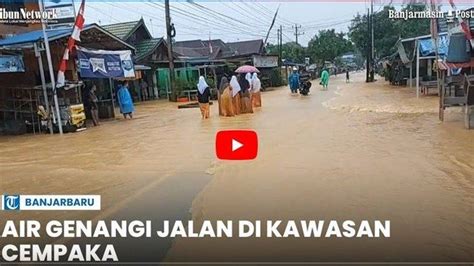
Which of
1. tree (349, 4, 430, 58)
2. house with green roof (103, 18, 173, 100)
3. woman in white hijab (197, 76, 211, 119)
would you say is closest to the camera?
woman in white hijab (197, 76, 211, 119)

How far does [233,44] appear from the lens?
49.7 m

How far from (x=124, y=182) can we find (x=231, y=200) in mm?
1934

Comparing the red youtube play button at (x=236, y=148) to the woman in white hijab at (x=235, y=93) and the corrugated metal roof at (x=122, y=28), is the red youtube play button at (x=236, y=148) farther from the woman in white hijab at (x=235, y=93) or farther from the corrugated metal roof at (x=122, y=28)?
the corrugated metal roof at (x=122, y=28)

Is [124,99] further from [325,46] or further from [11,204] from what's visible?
[325,46]

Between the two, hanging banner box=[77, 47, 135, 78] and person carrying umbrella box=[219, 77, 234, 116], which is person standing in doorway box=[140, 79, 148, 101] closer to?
hanging banner box=[77, 47, 135, 78]

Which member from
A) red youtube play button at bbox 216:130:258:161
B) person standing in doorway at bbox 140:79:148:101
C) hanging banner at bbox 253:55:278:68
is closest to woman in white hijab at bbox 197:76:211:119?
red youtube play button at bbox 216:130:258:161

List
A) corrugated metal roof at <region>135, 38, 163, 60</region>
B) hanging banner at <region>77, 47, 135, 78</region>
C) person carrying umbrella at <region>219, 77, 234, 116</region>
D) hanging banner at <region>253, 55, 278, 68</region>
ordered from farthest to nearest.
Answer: hanging banner at <region>253, 55, 278, 68</region> < corrugated metal roof at <region>135, 38, 163, 60</region> < person carrying umbrella at <region>219, 77, 234, 116</region> < hanging banner at <region>77, 47, 135, 78</region>

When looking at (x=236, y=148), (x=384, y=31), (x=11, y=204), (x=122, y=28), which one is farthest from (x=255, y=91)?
(x=384, y=31)

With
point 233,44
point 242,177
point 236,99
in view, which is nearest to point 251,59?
point 233,44

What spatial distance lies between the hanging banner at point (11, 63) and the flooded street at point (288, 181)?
1.92m

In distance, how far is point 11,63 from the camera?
42.3ft

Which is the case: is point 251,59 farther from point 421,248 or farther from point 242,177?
point 421,248

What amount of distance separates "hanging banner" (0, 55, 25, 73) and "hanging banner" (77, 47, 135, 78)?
2.15 m

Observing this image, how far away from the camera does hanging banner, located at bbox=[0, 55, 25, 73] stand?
1275 centimetres
